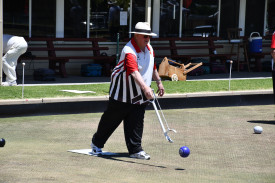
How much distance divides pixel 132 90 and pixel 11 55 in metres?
6.77

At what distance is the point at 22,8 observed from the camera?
16.8m

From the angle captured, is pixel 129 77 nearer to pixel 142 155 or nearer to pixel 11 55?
pixel 142 155

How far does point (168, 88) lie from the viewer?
13672mm

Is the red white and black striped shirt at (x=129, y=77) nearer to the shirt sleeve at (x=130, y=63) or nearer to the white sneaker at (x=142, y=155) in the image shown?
the shirt sleeve at (x=130, y=63)

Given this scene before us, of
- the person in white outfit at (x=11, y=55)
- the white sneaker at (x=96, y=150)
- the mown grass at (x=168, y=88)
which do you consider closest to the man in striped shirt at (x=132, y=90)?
the white sneaker at (x=96, y=150)

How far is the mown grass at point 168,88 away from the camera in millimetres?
12070

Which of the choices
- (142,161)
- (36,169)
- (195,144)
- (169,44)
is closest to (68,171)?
(36,169)

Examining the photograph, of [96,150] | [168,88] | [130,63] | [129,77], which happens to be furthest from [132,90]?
[168,88]

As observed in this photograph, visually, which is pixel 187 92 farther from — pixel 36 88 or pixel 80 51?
pixel 80 51

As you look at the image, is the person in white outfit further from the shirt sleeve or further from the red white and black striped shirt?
the shirt sleeve

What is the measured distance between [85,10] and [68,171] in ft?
37.9

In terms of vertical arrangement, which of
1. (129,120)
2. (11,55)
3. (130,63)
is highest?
(130,63)

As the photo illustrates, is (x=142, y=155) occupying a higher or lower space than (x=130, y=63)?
lower

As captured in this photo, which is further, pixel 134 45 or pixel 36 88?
pixel 36 88
